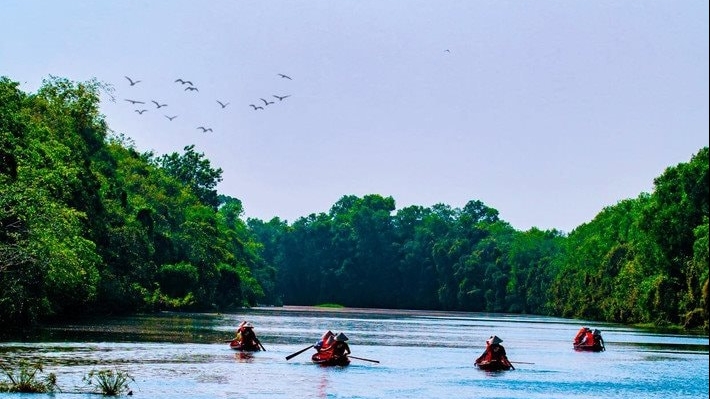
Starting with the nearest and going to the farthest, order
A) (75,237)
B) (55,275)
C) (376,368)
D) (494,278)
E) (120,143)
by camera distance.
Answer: (376,368), (55,275), (75,237), (120,143), (494,278)

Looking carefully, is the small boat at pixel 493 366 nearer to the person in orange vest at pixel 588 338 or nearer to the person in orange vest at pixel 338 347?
the person in orange vest at pixel 338 347

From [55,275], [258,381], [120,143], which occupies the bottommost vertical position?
[258,381]

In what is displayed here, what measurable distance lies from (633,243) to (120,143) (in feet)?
188

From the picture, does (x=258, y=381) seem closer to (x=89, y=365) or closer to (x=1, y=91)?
(x=89, y=365)

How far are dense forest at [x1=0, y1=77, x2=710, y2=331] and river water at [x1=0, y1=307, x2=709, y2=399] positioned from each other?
470 centimetres

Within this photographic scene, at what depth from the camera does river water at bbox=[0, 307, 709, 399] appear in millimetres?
38031

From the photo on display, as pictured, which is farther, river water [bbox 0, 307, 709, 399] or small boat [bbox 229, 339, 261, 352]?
small boat [bbox 229, 339, 261, 352]

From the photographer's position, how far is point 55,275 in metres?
58.7

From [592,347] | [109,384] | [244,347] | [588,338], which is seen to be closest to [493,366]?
[244,347]

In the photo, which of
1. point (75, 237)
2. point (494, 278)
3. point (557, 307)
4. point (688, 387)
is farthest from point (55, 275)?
point (494, 278)

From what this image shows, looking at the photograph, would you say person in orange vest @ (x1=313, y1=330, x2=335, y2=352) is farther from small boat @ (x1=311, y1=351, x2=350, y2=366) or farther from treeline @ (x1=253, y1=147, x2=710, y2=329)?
treeline @ (x1=253, y1=147, x2=710, y2=329)

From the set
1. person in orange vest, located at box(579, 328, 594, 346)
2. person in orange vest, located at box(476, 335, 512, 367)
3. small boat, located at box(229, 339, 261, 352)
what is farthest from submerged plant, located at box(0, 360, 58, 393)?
person in orange vest, located at box(579, 328, 594, 346)

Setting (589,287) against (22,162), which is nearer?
(22,162)

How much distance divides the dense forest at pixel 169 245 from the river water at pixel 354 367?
4.70 metres
